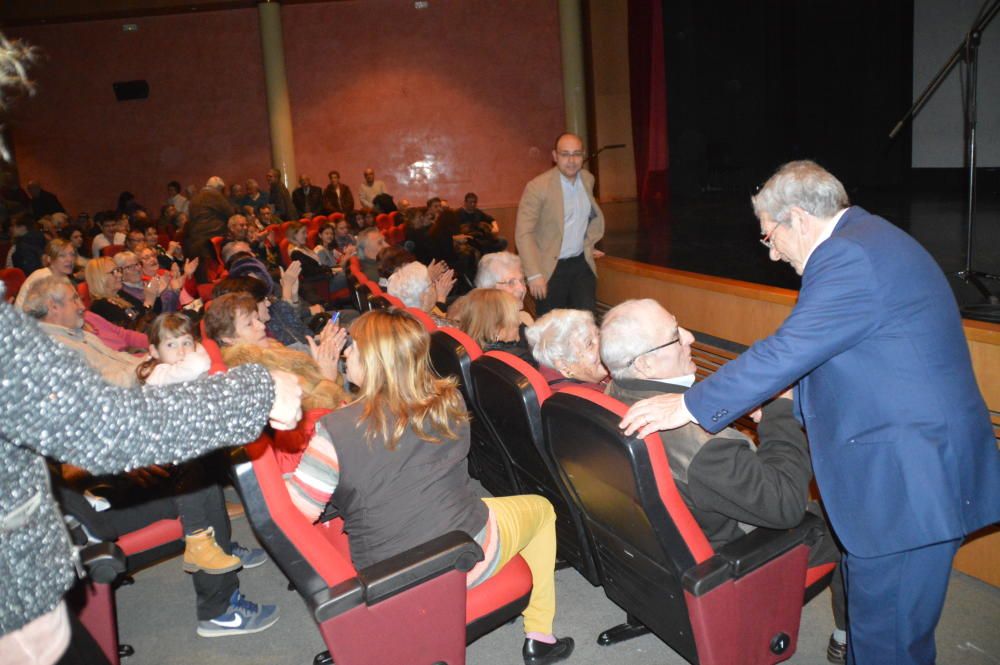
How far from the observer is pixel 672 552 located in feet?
5.32

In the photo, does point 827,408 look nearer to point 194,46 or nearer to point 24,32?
point 194,46

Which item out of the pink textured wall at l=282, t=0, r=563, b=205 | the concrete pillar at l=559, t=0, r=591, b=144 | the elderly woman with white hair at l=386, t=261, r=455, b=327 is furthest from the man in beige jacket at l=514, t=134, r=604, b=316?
the pink textured wall at l=282, t=0, r=563, b=205

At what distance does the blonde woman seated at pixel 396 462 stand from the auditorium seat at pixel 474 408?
35 cm

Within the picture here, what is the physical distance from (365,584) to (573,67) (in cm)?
1208

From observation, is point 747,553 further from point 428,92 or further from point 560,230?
point 428,92

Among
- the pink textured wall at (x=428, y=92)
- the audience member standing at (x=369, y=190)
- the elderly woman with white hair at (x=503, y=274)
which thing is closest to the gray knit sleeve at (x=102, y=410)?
the elderly woman with white hair at (x=503, y=274)

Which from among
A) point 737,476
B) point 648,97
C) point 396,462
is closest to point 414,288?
point 396,462

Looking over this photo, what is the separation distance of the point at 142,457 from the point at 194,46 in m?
13.2

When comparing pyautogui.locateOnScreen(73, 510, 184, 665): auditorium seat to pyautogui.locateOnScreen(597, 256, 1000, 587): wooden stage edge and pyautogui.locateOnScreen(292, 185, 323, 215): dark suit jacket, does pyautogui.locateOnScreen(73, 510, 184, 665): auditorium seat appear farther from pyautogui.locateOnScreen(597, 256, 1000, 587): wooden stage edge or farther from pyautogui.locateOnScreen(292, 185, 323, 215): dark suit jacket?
pyautogui.locateOnScreen(292, 185, 323, 215): dark suit jacket

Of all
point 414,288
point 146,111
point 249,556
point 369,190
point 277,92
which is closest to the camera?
point 249,556

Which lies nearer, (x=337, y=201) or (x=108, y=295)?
(x=108, y=295)

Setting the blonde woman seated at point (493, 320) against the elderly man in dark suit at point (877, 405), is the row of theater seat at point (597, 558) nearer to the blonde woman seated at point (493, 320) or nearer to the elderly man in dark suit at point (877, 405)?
the elderly man in dark suit at point (877, 405)

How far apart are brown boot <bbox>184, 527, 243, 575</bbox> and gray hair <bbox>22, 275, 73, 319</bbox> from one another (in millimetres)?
1471

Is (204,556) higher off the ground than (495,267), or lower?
lower
